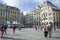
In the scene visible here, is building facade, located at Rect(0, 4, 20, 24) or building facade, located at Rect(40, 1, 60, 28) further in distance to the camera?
building facade, located at Rect(40, 1, 60, 28)

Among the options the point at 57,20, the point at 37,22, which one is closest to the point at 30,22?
the point at 37,22

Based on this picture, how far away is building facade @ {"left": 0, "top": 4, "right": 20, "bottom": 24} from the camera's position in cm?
1003

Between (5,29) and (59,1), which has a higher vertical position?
(59,1)

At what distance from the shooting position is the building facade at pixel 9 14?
10031 millimetres

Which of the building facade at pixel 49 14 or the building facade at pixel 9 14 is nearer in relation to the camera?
the building facade at pixel 9 14

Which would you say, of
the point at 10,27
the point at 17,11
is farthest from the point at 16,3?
the point at 10,27

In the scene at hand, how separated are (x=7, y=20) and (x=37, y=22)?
849 millimetres

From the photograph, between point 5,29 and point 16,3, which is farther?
point 5,29

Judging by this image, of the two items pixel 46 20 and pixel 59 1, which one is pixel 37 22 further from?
pixel 59 1

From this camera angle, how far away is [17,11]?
10.2 m

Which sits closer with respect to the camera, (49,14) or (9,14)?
(9,14)

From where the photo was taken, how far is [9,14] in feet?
32.9

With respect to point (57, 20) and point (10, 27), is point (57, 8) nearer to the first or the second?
point (57, 20)

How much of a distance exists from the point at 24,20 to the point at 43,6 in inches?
26.6
